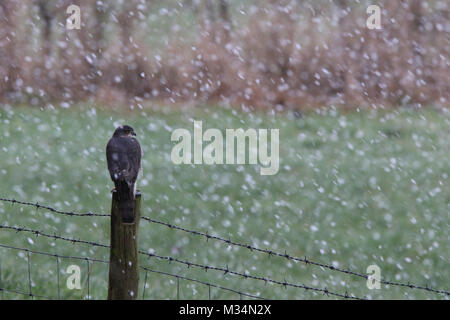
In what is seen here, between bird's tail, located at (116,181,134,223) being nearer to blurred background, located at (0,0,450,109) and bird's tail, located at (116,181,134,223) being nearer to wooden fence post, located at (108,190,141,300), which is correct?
wooden fence post, located at (108,190,141,300)

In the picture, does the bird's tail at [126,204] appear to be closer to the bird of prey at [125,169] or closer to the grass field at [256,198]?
the bird of prey at [125,169]

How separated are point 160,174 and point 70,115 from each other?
318cm

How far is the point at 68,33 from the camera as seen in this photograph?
14102mm

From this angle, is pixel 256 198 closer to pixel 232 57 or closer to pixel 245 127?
pixel 245 127

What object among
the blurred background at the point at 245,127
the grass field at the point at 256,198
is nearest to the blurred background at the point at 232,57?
the blurred background at the point at 245,127

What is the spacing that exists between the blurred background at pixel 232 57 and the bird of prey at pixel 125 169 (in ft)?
27.8

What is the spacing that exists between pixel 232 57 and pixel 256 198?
4.15 metres

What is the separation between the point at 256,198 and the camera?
9.98 meters

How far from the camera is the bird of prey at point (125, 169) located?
3.82 meters

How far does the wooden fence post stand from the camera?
12.6 feet

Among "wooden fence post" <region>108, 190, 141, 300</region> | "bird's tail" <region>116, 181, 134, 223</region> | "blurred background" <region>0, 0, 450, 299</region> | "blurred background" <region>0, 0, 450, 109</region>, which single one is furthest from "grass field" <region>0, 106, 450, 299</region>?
"bird's tail" <region>116, 181, 134, 223</region>

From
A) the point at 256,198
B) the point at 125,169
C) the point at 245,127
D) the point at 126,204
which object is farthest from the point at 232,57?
the point at 126,204

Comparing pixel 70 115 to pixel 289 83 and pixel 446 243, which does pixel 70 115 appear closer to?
pixel 289 83
